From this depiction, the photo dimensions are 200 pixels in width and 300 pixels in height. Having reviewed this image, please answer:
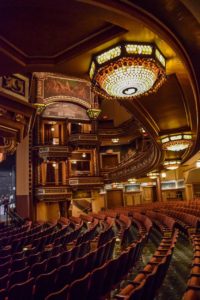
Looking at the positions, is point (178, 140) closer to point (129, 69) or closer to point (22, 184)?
point (129, 69)

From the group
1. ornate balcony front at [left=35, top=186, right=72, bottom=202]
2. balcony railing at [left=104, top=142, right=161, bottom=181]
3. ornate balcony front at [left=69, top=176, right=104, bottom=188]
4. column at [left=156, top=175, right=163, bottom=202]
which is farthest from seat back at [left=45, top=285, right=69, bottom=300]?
column at [left=156, top=175, right=163, bottom=202]

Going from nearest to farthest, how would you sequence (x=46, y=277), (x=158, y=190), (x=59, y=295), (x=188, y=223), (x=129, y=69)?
1. (x=59, y=295)
2. (x=129, y=69)
3. (x=46, y=277)
4. (x=188, y=223)
5. (x=158, y=190)

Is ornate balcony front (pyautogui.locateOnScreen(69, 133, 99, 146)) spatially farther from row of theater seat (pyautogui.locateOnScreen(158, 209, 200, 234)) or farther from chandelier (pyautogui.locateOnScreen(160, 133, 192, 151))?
chandelier (pyautogui.locateOnScreen(160, 133, 192, 151))

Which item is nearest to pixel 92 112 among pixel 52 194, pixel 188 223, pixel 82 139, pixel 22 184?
pixel 82 139

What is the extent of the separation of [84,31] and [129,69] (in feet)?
1.73

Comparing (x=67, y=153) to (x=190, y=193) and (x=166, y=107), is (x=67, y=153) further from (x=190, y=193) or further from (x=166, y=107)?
(x=166, y=107)

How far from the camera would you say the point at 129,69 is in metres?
2.59

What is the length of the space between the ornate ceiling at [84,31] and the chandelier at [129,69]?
85mm

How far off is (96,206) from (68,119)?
22.1ft

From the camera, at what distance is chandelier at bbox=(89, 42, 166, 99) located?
259 centimetres

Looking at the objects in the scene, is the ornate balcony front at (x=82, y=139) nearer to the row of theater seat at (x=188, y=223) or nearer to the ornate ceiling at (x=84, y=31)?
the row of theater seat at (x=188, y=223)

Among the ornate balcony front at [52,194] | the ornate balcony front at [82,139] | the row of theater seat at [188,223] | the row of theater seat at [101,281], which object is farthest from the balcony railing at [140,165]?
the row of theater seat at [101,281]

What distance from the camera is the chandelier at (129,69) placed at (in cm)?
259

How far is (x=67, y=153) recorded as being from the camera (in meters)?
Result: 17.6
